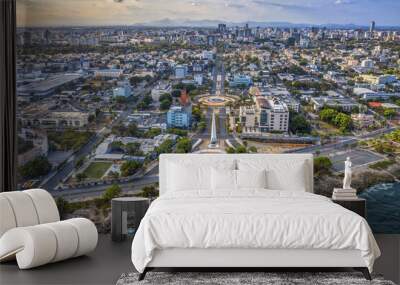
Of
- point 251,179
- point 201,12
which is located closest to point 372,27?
point 201,12

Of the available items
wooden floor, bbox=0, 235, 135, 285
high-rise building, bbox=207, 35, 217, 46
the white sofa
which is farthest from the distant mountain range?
wooden floor, bbox=0, 235, 135, 285

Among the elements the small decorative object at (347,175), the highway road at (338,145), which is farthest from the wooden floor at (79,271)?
the highway road at (338,145)

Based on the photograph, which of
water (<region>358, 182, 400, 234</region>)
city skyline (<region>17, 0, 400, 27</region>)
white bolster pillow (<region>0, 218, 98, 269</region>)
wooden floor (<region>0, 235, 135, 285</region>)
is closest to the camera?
wooden floor (<region>0, 235, 135, 285</region>)

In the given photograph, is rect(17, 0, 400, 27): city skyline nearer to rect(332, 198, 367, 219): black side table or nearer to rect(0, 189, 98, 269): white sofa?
rect(332, 198, 367, 219): black side table

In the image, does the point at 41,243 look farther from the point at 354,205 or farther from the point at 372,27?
the point at 372,27

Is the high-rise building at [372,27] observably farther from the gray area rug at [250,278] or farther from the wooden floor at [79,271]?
the wooden floor at [79,271]

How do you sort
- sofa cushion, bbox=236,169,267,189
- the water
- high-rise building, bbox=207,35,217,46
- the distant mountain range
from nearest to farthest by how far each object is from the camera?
sofa cushion, bbox=236,169,267,189
the water
the distant mountain range
high-rise building, bbox=207,35,217,46

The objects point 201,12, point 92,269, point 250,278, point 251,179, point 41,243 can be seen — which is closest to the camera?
point 250,278

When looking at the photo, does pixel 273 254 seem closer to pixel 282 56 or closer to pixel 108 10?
pixel 282 56
